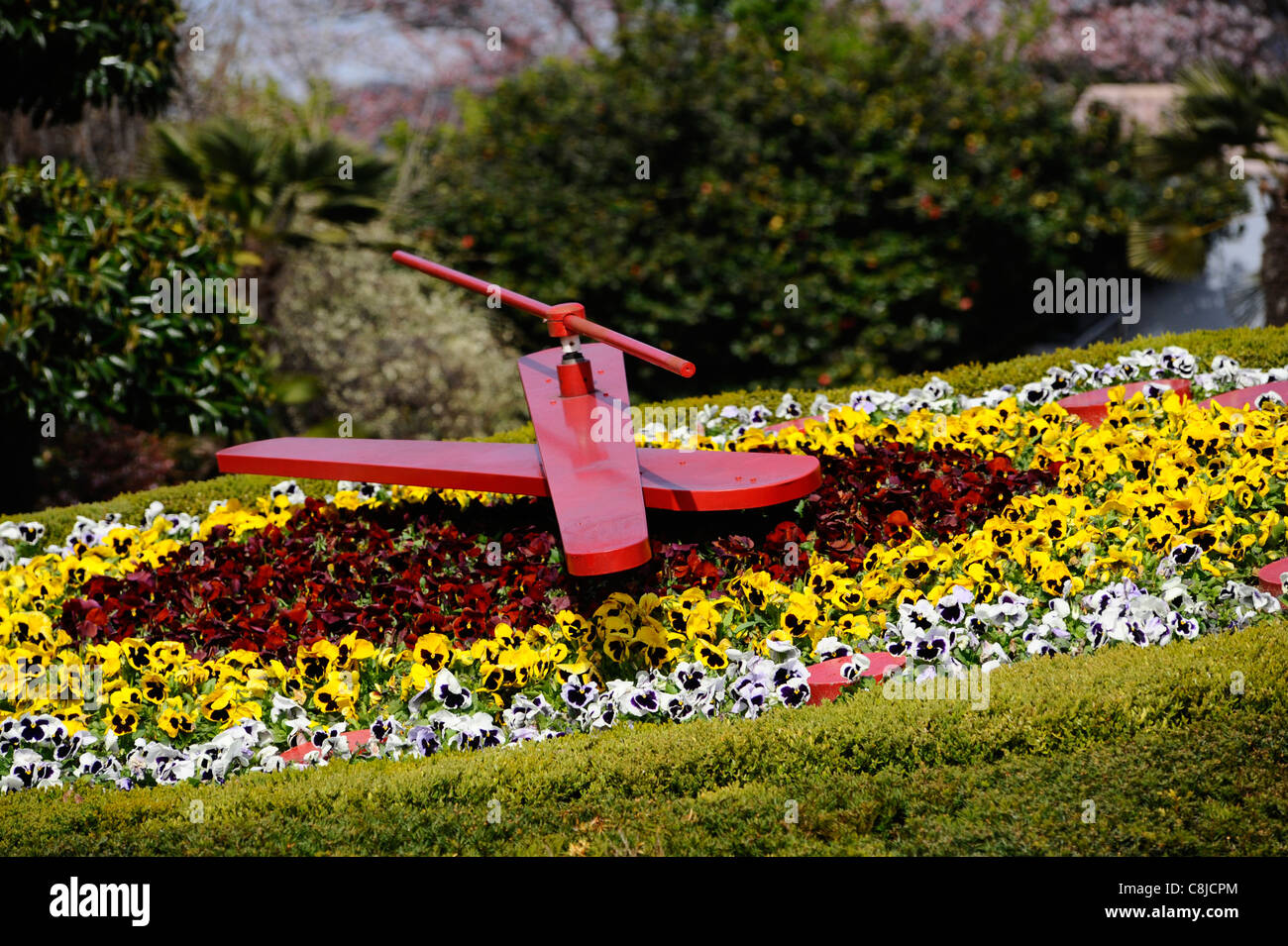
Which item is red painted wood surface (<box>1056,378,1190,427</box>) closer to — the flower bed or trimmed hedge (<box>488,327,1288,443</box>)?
the flower bed

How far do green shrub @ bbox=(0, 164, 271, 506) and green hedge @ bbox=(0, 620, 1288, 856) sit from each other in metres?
4.07

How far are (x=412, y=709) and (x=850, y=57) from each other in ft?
26.9

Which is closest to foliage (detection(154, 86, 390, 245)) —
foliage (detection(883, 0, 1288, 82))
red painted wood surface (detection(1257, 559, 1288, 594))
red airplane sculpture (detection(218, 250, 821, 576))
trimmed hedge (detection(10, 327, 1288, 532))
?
trimmed hedge (detection(10, 327, 1288, 532))

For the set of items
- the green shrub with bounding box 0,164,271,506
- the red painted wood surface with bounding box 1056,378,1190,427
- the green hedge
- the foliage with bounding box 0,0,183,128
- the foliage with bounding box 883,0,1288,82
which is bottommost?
the green hedge

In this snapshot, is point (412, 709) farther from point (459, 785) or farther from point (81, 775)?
point (81, 775)

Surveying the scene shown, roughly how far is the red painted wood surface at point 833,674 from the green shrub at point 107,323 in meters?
4.73

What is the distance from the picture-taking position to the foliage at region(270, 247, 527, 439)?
30.9 ft

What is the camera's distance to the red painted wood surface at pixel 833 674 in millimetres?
3473

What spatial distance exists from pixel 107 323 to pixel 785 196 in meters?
5.17

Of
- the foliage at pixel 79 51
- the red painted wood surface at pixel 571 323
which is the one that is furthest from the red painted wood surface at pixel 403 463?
the foliage at pixel 79 51

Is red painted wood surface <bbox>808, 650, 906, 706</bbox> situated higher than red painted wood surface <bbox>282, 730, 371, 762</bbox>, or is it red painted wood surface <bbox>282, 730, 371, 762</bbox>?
red painted wood surface <bbox>808, 650, 906, 706</bbox>

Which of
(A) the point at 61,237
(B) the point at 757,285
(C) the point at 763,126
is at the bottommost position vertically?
(B) the point at 757,285

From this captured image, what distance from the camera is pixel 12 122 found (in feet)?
35.8
